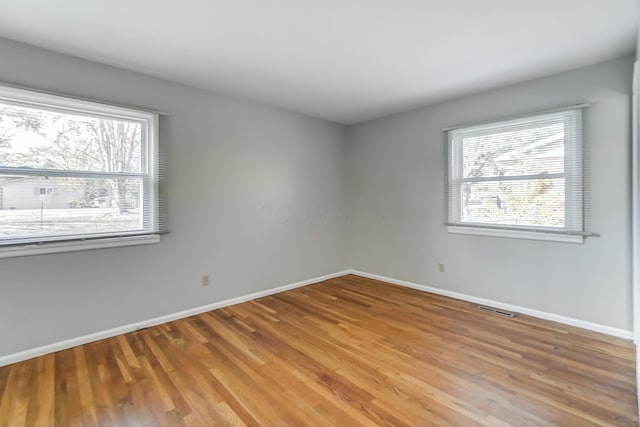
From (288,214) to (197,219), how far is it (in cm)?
124

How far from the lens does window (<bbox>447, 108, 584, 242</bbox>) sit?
2779mm

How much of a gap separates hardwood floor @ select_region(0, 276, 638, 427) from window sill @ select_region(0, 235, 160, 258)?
0.82 meters

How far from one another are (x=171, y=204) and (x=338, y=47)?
85.3 inches

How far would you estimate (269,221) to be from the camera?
3.83 meters

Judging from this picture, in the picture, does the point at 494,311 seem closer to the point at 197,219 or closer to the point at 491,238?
the point at 491,238

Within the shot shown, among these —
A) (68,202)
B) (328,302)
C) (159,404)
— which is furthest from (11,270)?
(328,302)

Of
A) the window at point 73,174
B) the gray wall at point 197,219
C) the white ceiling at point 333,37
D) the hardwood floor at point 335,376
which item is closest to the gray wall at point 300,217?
the gray wall at point 197,219

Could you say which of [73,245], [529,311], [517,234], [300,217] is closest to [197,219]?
[73,245]

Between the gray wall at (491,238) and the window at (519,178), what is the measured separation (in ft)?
0.35

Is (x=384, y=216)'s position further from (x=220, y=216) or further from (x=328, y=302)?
(x=220, y=216)

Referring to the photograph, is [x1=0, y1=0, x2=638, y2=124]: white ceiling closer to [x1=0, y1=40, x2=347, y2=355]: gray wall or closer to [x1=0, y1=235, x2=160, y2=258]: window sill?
[x1=0, y1=40, x2=347, y2=355]: gray wall

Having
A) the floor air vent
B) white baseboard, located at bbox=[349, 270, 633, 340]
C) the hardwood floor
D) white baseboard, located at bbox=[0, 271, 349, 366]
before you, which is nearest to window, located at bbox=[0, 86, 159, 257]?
white baseboard, located at bbox=[0, 271, 349, 366]

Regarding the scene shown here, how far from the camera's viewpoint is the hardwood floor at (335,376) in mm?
1655

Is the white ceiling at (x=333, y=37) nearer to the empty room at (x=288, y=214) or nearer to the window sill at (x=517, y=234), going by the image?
the empty room at (x=288, y=214)
